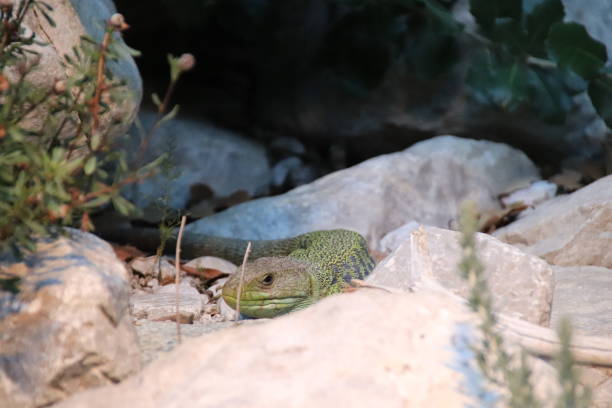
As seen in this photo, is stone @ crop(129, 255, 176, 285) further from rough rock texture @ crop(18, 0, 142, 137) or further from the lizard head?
rough rock texture @ crop(18, 0, 142, 137)

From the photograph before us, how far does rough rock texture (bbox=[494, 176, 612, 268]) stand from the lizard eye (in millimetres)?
2030

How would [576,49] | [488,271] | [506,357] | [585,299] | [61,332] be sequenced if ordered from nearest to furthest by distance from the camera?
[506,357] → [61,332] → [488,271] → [585,299] → [576,49]

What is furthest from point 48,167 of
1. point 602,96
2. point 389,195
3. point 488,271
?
point 602,96

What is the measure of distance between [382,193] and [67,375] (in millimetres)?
4241

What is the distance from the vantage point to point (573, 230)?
5250mm

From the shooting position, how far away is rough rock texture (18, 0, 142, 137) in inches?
153

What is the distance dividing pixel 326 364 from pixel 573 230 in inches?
140

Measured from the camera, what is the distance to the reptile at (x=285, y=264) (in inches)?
170

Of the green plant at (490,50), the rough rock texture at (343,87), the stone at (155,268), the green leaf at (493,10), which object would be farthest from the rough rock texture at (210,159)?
the green leaf at (493,10)

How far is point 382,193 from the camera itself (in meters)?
6.28

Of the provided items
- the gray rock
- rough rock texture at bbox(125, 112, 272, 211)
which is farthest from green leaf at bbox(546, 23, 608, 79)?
the gray rock

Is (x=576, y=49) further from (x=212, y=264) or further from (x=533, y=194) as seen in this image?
(x=212, y=264)

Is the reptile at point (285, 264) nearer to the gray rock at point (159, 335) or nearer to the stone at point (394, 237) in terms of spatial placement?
the stone at point (394, 237)

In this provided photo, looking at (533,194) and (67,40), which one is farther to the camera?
(533,194)
